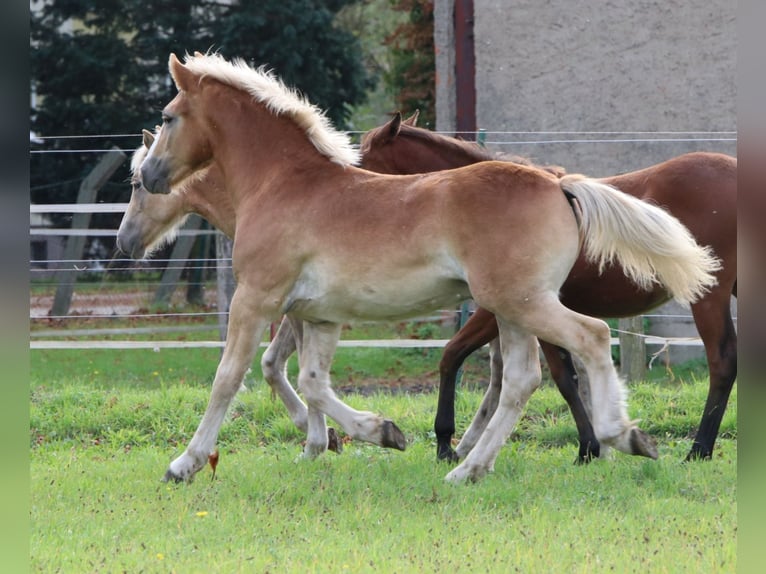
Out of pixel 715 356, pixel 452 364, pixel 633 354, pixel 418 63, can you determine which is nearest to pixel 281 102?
pixel 452 364

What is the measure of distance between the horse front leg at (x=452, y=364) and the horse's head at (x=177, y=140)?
2007 millimetres

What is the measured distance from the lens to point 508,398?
5750 mm

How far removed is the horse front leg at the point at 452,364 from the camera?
6.61 metres

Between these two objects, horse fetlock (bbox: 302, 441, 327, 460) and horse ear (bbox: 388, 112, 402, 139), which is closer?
horse fetlock (bbox: 302, 441, 327, 460)

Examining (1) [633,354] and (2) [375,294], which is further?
(1) [633,354]

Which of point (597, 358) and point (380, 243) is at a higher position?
point (380, 243)

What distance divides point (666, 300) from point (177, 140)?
10.6 feet

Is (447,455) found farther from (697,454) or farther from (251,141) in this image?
(251,141)

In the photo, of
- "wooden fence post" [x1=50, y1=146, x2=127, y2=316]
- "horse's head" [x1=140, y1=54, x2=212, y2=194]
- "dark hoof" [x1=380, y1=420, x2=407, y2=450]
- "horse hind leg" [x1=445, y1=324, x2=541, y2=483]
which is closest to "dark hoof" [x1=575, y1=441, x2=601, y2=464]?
"horse hind leg" [x1=445, y1=324, x2=541, y2=483]

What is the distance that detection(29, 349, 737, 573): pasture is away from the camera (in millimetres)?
4133

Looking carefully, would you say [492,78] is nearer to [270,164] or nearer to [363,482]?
[270,164]

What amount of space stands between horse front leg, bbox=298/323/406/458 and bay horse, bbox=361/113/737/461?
87 centimetres

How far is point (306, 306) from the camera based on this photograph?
19.1 feet

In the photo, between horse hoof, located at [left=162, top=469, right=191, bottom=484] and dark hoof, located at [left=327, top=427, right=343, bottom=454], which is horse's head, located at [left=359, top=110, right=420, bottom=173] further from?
horse hoof, located at [left=162, top=469, right=191, bottom=484]
